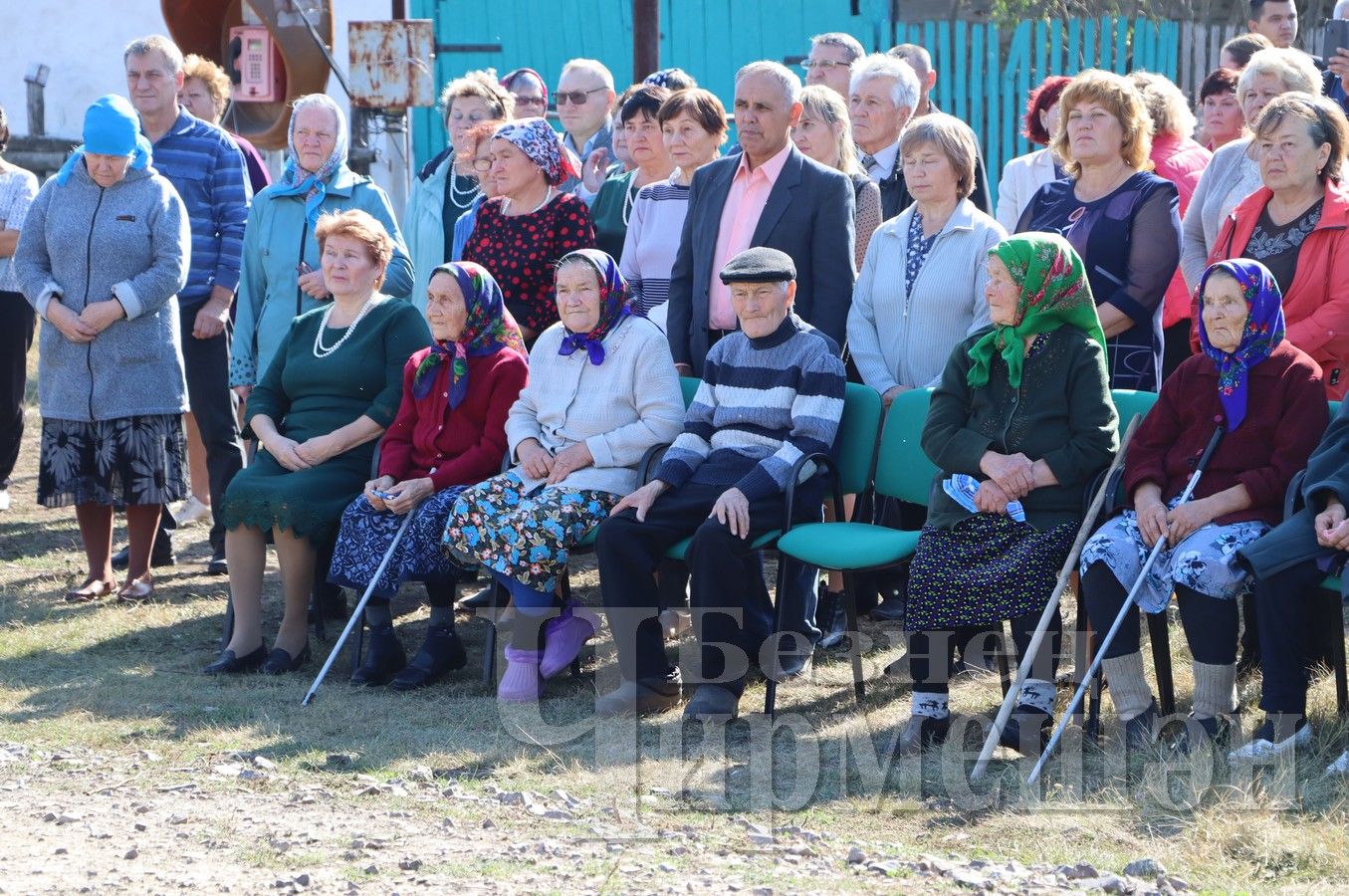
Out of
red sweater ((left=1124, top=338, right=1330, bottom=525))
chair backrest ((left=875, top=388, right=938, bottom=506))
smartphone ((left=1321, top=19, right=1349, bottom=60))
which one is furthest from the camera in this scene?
smartphone ((left=1321, top=19, right=1349, bottom=60))

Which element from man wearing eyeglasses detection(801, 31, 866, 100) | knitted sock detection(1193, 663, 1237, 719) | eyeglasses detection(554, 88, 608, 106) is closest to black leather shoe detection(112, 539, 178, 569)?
eyeglasses detection(554, 88, 608, 106)

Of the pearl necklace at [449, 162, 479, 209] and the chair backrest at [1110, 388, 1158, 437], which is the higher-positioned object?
the pearl necklace at [449, 162, 479, 209]

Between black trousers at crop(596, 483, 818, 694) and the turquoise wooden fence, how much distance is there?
723 cm

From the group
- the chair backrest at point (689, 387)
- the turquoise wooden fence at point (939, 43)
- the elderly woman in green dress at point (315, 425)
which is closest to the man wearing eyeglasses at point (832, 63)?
the chair backrest at point (689, 387)

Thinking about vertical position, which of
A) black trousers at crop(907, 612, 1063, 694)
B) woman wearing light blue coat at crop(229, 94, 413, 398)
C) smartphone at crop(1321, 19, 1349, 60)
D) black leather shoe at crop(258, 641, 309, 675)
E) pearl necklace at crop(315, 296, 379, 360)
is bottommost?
black leather shoe at crop(258, 641, 309, 675)

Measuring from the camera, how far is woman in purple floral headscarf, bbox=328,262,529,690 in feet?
19.9

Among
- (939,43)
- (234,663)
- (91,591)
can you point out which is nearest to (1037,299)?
(234,663)

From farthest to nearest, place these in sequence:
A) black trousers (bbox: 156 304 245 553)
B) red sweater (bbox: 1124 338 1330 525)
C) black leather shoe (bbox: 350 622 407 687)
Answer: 1. black trousers (bbox: 156 304 245 553)
2. black leather shoe (bbox: 350 622 407 687)
3. red sweater (bbox: 1124 338 1330 525)

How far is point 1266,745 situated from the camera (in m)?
4.67

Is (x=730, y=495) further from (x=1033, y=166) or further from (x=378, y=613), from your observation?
(x=1033, y=166)

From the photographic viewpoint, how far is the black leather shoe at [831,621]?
623cm

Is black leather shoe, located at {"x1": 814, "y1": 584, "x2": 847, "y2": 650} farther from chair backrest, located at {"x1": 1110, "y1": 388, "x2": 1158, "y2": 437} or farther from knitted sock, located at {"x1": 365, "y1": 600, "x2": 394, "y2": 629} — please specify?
knitted sock, located at {"x1": 365, "y1": 600, "x2": 394, "y2": 629}

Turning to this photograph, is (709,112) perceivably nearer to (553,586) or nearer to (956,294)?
(956,294)

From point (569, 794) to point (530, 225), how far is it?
2.75 m
